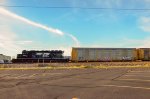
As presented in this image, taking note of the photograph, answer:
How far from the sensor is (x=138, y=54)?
192ft

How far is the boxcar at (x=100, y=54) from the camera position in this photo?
2231 inches

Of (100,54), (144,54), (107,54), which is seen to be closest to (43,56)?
(100,54)

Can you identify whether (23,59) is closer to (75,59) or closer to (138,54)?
(75,59)

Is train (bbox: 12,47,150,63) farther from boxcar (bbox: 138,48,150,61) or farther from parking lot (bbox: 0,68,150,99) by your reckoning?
parking lot (bbox: 0,68,150,99)

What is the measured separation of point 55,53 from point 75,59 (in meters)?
4.88

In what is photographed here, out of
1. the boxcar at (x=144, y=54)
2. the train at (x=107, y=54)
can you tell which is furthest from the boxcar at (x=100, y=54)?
the boxcar at (x=144, y=54)

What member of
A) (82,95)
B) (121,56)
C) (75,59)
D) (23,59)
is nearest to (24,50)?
(23,59)

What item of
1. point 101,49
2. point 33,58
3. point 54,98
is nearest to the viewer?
point 54,98

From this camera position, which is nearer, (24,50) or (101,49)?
(101,49)

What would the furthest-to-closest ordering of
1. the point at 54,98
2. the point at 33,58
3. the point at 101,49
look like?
the point at 33,58, the point at 101,49, the point at 54,98

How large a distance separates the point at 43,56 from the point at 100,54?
473 inches

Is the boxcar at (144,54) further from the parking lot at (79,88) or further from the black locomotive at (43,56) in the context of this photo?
the parking lot at (79,88)

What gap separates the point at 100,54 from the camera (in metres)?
56.6

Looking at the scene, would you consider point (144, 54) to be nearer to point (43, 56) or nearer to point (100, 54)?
A: point (100, 54)
